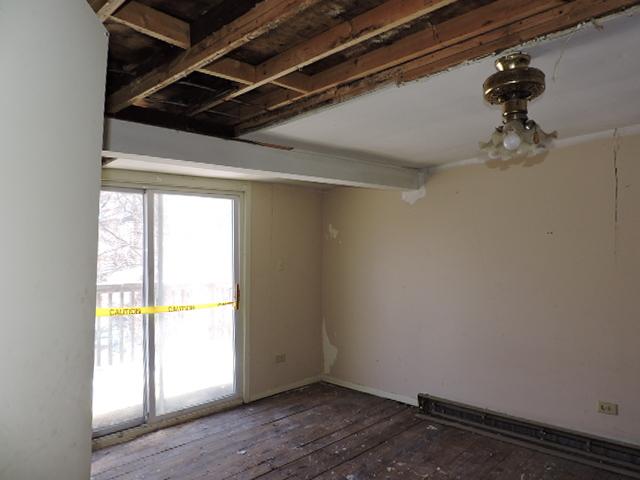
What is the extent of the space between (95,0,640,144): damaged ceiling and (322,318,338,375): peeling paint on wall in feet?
10.8

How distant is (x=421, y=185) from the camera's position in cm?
414

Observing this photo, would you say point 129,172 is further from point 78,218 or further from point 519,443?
point 519,443

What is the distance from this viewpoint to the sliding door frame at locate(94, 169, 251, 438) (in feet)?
11.8

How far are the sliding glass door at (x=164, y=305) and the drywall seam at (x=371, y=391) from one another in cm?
117

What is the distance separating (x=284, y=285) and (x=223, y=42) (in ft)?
11.3

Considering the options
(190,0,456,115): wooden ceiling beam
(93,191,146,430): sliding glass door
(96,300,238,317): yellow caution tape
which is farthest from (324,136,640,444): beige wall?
(190,0,456,115): wooden ceiling beam

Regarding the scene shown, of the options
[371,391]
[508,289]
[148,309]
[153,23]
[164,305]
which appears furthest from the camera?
[371,391]

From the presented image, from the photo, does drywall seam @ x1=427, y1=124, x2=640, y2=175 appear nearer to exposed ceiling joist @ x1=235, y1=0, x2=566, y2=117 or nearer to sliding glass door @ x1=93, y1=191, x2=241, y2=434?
exposed ceiling joist @ x1=235, y1=0, x2=566, y2=117

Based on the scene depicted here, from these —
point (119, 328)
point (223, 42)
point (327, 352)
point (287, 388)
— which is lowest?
point (287, 388)

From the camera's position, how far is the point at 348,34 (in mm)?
1534

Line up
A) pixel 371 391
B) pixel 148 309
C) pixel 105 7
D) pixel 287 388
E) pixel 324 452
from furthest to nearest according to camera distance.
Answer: pixel 287 388 → pixel 371 391 → pixel 148 309 → pixel 324 452 → pixel 105 7

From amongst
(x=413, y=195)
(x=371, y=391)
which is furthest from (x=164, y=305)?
(x=413, y=195)

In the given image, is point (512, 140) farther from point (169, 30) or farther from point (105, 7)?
point (105, 7)

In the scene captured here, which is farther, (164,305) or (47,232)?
(164,305)
